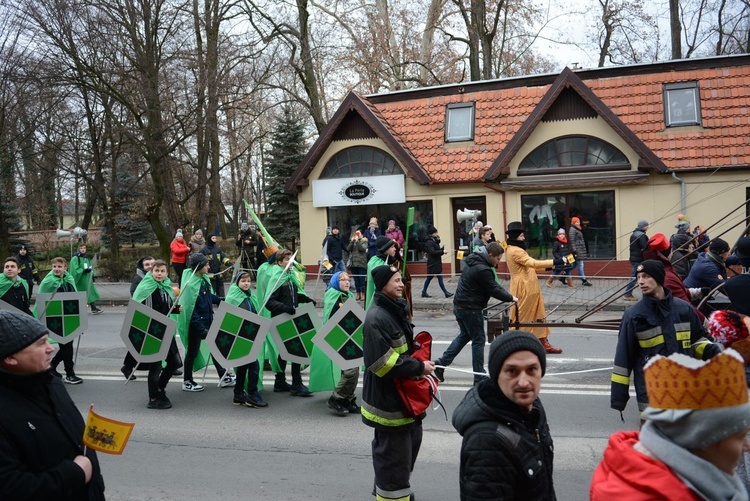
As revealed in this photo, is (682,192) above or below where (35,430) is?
above

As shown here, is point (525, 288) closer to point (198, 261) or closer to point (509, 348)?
point (198, 261)

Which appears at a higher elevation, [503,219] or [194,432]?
[503,219]

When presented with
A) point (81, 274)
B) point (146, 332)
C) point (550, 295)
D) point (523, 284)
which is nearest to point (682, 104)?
point (550, 295)

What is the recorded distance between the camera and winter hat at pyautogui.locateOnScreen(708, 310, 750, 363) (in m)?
4.41

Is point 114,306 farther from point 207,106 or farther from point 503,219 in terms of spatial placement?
point 503,219

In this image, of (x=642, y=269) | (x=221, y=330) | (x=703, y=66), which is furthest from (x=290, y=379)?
(x=703, y=66)

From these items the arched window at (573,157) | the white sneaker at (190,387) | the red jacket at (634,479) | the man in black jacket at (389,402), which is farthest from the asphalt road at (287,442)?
the arched window at (573,157)

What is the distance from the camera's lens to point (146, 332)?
8.92 m

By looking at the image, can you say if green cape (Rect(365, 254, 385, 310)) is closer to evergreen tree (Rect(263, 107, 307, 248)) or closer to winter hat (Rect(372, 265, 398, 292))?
winter hat (Rect(372, 265, 398, 292))

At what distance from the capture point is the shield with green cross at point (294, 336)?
888 cm

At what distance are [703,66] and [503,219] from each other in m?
6.90

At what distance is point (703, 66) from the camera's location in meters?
20.7

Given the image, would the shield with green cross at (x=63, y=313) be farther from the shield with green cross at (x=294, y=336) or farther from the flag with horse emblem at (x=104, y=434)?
the flag with horse emblem at (x=104, y=434)

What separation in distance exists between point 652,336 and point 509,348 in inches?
109
